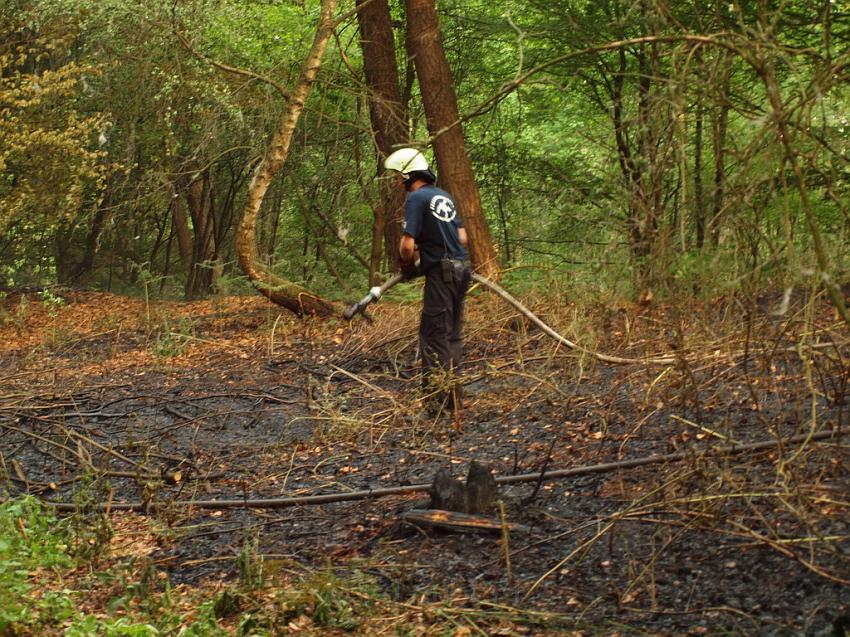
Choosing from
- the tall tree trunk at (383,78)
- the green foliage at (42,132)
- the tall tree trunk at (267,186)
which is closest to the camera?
the tall tree trunk at (267,186)

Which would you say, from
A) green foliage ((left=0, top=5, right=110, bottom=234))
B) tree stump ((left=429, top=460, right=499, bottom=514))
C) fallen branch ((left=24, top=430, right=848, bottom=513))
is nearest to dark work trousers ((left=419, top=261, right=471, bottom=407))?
fallen branch ((left=24, top=430, right=848, bottom=513))

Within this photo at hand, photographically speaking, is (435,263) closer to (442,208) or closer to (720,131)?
(442,208)

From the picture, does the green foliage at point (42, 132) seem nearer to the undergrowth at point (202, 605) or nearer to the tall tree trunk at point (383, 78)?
the tall tree trunk at point (383, 78)

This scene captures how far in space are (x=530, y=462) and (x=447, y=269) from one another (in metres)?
1.95

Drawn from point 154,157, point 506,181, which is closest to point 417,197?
point 506,181

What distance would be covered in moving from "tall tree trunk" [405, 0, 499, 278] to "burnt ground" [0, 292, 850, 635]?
158cm

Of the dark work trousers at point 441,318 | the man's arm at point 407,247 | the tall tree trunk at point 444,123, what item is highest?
the tall tree trunk at point 444,123

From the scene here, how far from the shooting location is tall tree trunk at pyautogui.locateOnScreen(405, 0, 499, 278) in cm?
1302

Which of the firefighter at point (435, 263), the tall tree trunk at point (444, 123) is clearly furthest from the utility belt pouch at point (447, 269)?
the tall tree trunk at point (444, 123)

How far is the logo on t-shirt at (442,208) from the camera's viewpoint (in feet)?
26.9

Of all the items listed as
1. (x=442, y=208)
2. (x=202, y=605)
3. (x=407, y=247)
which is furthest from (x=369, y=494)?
(x=442, y=208)

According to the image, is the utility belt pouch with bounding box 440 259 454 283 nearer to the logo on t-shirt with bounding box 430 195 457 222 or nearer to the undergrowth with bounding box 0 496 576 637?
the logo on t-shirt with bounding box 430 195 457 222

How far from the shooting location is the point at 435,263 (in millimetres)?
8250

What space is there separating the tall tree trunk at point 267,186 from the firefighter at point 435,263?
466cm
